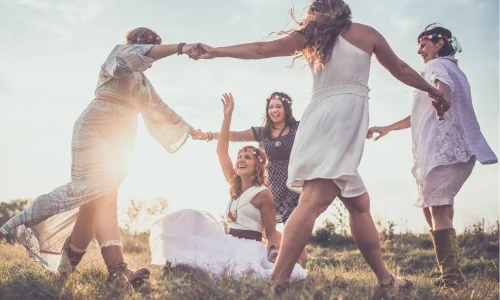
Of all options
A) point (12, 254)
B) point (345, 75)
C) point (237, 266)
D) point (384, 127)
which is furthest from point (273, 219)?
point (12, 254)

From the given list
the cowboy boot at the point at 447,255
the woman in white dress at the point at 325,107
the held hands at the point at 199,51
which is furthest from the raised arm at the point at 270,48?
the cowboy boot at the point at 447,255

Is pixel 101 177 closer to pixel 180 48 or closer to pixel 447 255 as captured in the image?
pixel 180 48

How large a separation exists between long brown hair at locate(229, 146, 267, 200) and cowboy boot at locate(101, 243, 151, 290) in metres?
1.60

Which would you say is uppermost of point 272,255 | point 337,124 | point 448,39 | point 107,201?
point 448,39

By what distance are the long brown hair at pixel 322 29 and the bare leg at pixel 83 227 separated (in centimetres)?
253

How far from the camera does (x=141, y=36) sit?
186 inches

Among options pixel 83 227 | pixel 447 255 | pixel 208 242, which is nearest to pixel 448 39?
pixel 447 255

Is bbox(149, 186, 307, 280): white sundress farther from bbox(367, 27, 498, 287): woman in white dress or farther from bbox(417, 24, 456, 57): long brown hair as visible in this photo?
bbox(417, 24, 456, 57): long brown hair

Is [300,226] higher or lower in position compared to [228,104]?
lower

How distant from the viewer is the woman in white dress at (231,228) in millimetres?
5238

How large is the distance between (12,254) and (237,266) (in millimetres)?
4354

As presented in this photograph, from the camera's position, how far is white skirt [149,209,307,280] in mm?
5172

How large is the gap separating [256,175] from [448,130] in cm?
202

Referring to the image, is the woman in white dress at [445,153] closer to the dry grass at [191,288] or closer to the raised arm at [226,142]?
the dry grass at [191,288]
